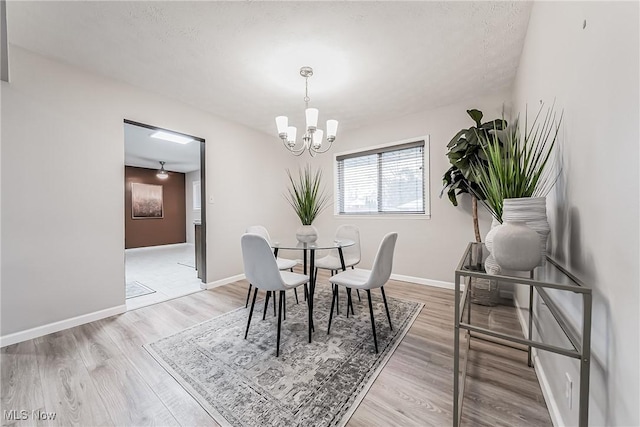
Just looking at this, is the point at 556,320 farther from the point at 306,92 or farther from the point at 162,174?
the point at 162,174

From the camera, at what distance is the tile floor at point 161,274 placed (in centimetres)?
304

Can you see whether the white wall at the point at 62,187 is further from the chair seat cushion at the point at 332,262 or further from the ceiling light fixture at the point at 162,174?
the ceiling light fixture at the point at 162,174

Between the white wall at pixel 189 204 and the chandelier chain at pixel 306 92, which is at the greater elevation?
the chandelier chain at pixel 306 92

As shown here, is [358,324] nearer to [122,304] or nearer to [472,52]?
[122,304]

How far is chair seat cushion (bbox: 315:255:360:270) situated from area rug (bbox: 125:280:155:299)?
2.37 metres

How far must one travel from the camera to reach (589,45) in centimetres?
90

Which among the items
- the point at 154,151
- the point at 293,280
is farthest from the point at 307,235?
the point at 154,151

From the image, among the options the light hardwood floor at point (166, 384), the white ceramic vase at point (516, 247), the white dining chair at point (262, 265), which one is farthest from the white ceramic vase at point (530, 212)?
the white dining chair at point (262, 265)

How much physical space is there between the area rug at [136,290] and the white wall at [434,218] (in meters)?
3.22

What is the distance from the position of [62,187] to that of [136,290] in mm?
A: 1702

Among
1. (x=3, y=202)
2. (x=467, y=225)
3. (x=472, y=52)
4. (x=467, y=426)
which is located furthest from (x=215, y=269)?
(x=472, y=52)

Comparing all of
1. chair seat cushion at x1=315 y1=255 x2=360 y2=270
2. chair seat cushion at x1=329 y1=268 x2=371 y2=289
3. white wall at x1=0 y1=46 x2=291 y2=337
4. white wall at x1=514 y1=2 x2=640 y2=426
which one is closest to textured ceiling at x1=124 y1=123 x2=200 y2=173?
white wall at x1=0 y1=46 x2=291 y2=337

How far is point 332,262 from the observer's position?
2.69 m

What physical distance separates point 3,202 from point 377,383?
3.15 metres
